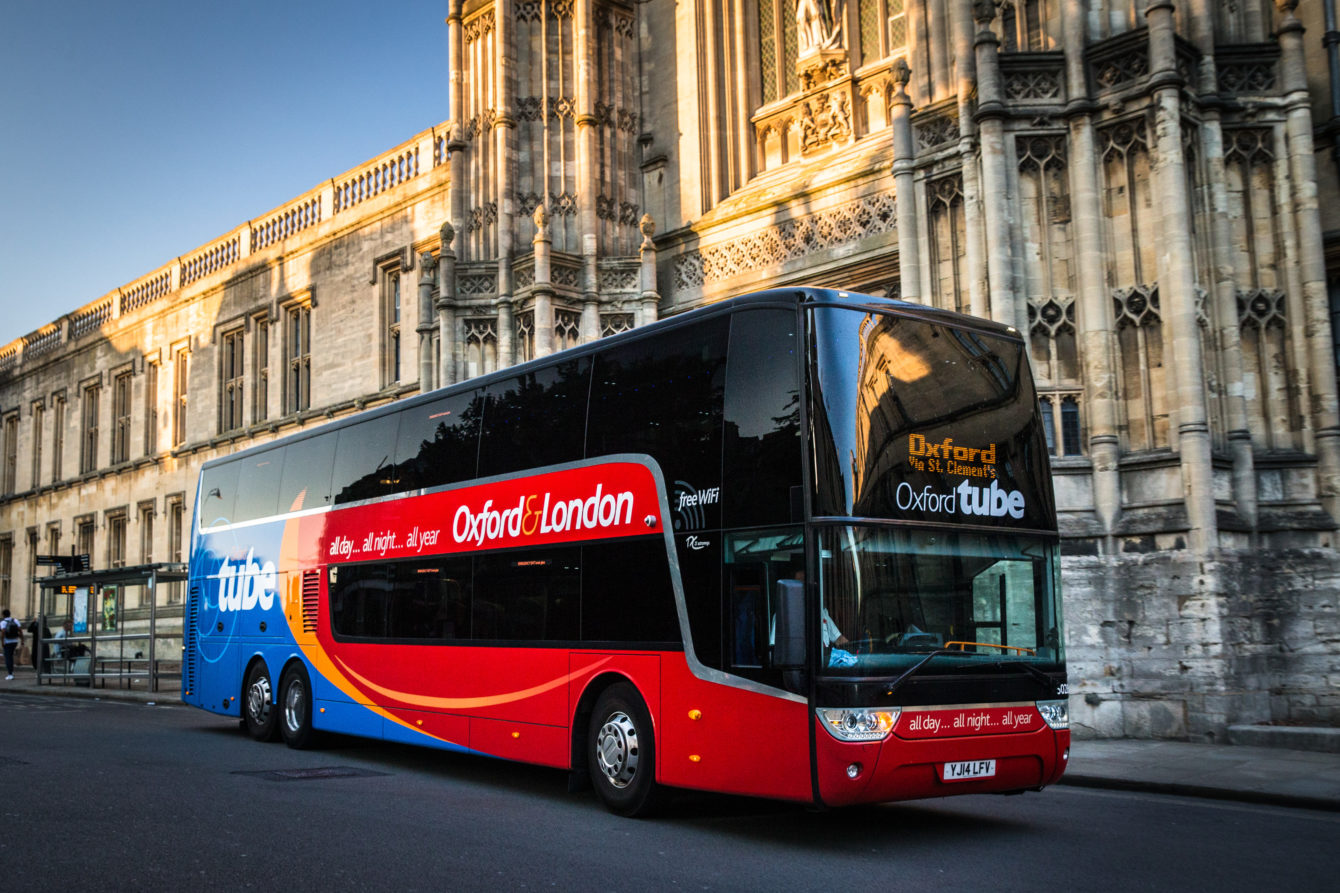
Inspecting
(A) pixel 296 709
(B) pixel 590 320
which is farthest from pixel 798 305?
(B) pixel 590 320

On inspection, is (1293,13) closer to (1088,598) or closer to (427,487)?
(1088,598)

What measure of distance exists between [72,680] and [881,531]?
2498 cm

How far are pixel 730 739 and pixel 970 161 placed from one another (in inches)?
348

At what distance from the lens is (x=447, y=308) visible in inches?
786

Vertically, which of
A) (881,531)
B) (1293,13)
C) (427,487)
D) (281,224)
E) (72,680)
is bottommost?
(72,680)

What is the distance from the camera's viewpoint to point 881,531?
25.3 feet

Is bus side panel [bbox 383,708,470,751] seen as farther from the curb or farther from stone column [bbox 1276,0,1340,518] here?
stone column [bbox 1276,0,1340,518]

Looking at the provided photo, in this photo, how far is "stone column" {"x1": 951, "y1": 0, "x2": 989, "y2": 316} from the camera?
46.9 feet

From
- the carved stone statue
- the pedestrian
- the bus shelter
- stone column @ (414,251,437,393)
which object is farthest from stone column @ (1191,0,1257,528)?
the pedestrian

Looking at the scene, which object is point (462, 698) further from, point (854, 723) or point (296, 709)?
point (854, 723)

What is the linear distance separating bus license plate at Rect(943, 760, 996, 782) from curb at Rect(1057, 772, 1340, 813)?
2.82m

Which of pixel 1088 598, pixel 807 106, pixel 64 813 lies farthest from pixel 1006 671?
pixel 807 106

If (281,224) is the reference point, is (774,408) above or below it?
below

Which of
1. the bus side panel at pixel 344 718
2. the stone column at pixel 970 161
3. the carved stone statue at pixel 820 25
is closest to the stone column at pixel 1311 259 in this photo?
the stone column at pixel 970 161
